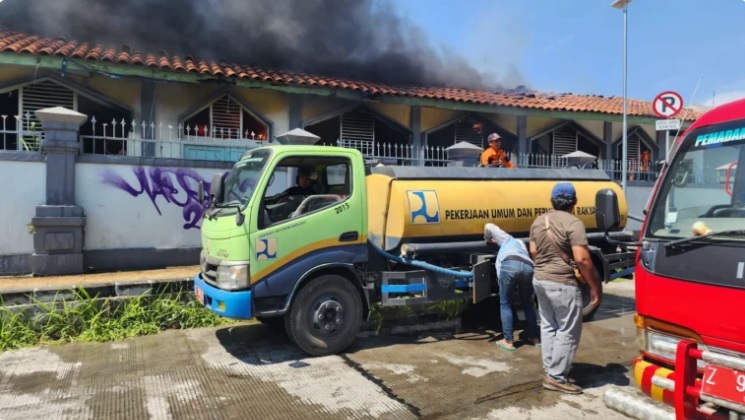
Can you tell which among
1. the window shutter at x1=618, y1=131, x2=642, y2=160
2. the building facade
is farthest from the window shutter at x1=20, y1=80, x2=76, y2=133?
the window shutter at x1=618, y1=131, x2=642, y2=160

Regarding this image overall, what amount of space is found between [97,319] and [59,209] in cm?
243

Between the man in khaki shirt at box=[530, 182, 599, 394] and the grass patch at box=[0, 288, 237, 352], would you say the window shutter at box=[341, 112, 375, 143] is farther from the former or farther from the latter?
the man in khaki shirt at box=[530, 182, 599, 394]

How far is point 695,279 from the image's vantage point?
297 centimetres

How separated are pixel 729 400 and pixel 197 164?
7903mm

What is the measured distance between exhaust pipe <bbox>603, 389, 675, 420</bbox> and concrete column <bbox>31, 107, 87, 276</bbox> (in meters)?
A: 7.49

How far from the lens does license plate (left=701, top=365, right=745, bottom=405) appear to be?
8.43ft

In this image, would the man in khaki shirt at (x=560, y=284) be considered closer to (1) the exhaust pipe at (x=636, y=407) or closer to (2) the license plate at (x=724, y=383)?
(1) the exhaust pipe at (x=636, y=407)

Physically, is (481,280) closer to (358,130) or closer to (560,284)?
(560,284)

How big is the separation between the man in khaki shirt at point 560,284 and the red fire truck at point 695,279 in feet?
1.44

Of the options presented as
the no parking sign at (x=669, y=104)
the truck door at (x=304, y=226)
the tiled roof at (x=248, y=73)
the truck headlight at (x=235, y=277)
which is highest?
the tiled roof at (x=248, y=73)

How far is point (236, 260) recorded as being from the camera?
4926 mm

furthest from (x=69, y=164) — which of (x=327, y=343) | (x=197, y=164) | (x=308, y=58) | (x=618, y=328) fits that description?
(x=618, y=328)

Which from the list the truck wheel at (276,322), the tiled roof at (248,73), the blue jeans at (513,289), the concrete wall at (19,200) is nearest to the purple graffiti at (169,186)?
the concrete wall at (19,200)

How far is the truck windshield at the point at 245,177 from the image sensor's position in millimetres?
5164
